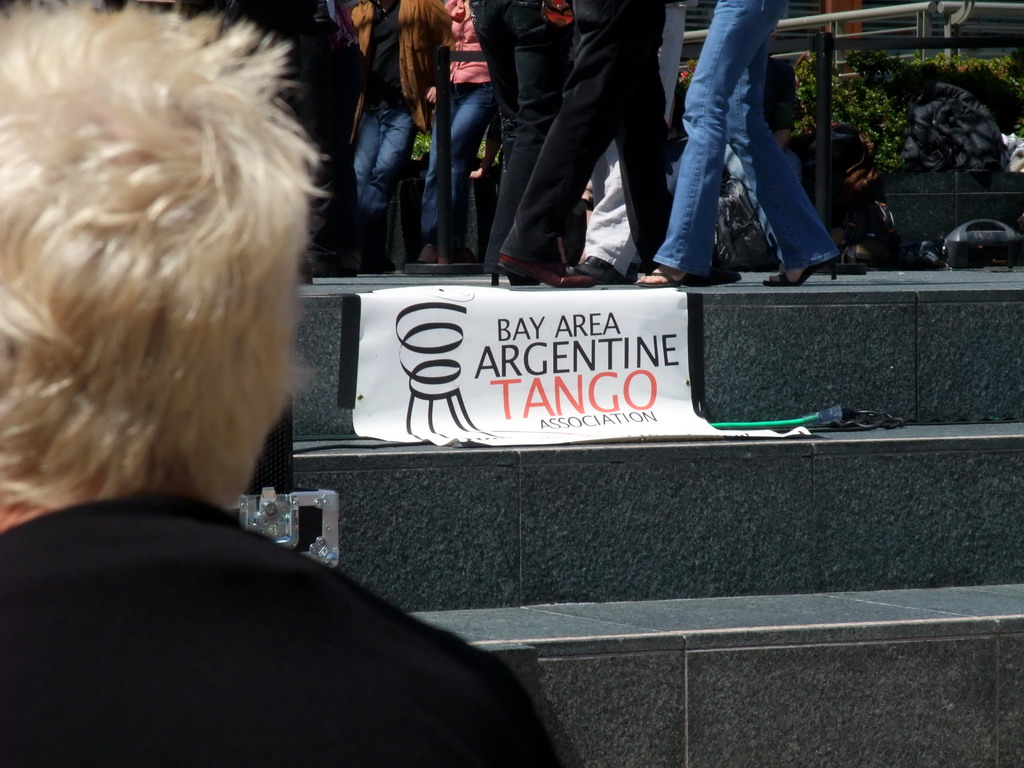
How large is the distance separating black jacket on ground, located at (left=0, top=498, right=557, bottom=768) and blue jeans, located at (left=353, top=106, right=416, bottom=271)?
21.8 feet

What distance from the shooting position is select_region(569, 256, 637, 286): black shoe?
18.0 ft

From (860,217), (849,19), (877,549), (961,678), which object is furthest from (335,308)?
(849,19)

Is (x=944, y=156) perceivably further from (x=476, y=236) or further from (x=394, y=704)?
(x=394, y=704)

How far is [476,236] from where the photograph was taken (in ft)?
27.0

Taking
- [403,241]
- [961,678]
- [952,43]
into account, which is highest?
[952,43]

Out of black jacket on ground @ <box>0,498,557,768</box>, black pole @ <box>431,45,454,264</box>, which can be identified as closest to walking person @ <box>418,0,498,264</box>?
black pole @ <box>431,45,454,264</box>

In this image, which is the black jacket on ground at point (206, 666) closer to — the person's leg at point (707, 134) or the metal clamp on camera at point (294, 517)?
the metal clamp on camera at point (294, 517)

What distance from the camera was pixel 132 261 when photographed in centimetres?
94

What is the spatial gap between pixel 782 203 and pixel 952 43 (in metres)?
2.09

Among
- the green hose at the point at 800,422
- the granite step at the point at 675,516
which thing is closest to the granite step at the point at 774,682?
the granite step at the point at 675,516

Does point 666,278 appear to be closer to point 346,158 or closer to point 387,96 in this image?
point 346,158

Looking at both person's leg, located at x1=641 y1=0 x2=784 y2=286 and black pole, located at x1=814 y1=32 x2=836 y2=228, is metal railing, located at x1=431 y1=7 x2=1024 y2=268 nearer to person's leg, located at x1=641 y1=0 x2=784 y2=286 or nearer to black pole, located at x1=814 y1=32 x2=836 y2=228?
black pole, located at x1=814 y1=32 x2=836 y2=228

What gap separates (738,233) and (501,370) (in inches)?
126

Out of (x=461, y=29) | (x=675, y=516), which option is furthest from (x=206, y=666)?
(x=461, y=29)
